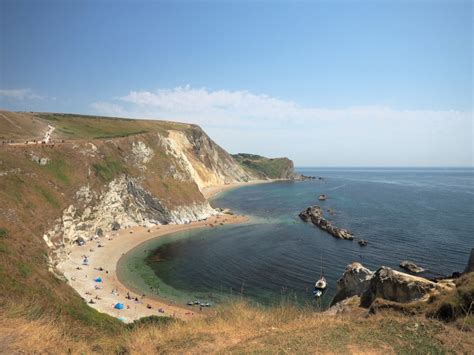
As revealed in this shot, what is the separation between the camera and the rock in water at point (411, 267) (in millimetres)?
41969

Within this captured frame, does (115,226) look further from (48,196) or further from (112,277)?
(112,277)

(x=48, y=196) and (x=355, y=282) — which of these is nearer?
(x=355, y=282)

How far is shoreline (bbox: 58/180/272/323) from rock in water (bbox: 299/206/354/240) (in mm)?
33003

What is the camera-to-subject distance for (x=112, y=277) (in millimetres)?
40469

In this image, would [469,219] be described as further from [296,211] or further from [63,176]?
[63,176]

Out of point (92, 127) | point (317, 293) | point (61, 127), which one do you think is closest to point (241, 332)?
point (317, 293)

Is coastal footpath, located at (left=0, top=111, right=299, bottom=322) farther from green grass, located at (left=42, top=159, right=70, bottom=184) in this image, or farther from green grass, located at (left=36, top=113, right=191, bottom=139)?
green grass, located at (left=36, top=113, right=191, bottom=139)

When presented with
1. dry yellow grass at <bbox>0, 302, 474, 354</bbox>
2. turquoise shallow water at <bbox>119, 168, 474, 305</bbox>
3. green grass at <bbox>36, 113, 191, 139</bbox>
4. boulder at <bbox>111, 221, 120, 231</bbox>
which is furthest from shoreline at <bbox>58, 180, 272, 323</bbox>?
green grass at <bbox>36, 113, 191, 139</bbox>

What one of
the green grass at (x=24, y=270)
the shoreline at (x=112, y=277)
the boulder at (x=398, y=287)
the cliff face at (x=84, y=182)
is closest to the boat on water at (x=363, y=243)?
the shoreline at (x=112, y=277)

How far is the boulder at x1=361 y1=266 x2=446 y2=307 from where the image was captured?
1848cm

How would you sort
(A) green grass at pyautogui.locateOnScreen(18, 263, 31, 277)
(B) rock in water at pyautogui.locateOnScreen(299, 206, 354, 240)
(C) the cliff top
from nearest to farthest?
(A) green grass at pyautogui.locateOnScreen(18, 263, 31, 277) < (B) rock in water at pyautogui.locateOnScreen(299, 206, 354, 240) < (C) the cliff top

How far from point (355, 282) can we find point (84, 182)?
5085 centimetres

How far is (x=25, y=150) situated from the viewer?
50.5 m

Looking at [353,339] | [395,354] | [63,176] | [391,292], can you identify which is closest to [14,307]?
[353,339]
